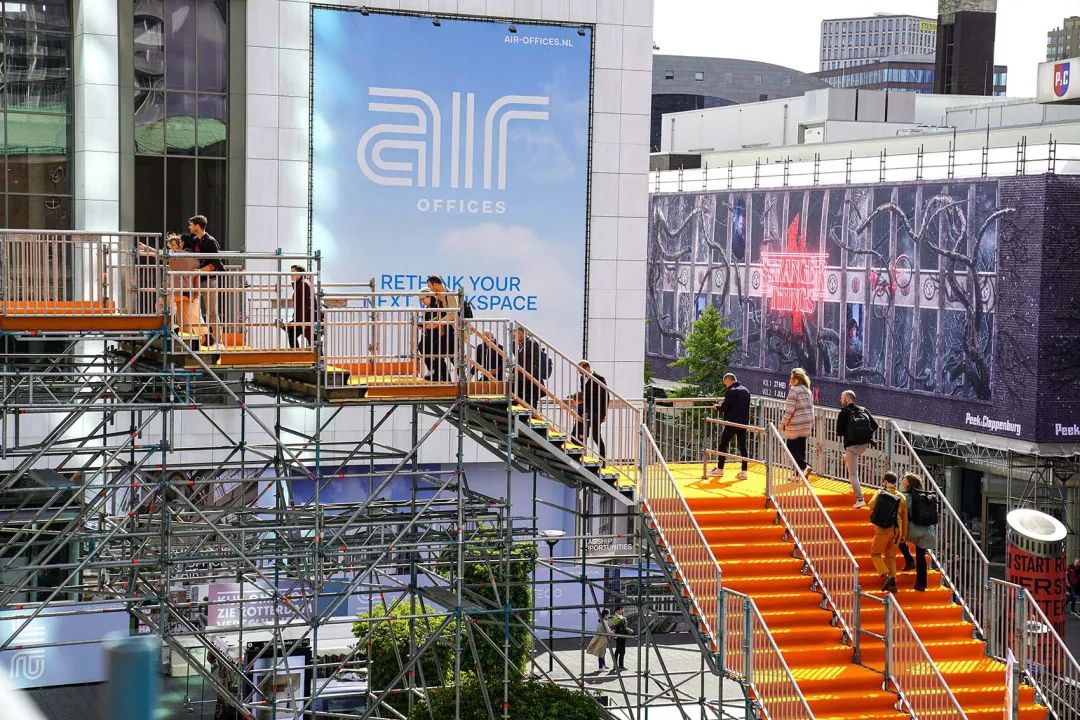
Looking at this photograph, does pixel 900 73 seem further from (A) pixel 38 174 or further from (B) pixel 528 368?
(B) pixel 528 368

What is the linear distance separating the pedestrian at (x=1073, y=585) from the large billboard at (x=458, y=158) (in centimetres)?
1502

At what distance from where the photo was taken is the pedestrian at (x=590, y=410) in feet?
62.2

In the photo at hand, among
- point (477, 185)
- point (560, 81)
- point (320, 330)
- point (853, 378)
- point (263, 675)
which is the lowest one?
point (263, 675)

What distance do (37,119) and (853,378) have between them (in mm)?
28456

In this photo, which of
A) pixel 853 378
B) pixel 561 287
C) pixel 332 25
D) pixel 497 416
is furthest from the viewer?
pixel 853 378

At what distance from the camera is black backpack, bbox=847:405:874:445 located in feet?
62.2

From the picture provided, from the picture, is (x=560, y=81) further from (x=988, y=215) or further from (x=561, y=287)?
(x=988, y=215)

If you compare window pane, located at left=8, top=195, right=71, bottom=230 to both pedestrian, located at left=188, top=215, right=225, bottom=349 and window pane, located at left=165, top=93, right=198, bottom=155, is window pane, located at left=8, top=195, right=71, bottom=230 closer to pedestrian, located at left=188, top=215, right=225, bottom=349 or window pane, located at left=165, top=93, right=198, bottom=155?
window pane, located at left=165, top=93, right=198, bottom=155

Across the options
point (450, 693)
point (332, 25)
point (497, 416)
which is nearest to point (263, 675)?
point (450, 693)

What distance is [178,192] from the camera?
1150 inches

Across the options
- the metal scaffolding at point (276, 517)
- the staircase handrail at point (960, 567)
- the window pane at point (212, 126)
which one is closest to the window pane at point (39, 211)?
the metal scaffolding at point (276, 517)

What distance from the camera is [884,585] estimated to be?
1792 cm

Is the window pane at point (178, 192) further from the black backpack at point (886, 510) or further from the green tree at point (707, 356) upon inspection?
the green tree at point (707, 356)

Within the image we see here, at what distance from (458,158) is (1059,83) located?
25992mm
